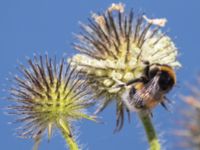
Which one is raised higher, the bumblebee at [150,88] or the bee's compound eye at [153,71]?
the bee's compound eye at [153,71]

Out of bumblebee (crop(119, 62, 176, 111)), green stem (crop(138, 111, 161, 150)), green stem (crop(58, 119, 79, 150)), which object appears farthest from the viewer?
green stem (crop(58, 119, 79, 150))

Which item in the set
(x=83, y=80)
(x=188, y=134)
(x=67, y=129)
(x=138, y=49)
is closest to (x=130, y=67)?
(x=138, y=49)

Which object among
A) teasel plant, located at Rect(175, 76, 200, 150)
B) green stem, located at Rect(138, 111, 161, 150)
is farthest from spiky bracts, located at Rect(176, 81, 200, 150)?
green stem, located at Rect(138, 111, 161, 150)

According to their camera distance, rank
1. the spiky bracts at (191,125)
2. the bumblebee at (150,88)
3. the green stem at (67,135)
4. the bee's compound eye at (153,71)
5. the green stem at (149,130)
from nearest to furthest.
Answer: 1. the spiky bracts at (191,125)
2. the green stem at (149,130)
3. the bumblebee at (150,88)
4. the bee's compound eye at (153,71)
5. the green stem at (67,135)

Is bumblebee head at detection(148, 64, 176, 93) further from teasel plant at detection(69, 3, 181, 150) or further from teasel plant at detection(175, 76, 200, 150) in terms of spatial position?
teasel plant at detection(175, 76, 200, 150)

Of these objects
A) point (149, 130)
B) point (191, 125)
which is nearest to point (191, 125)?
point (191, 125)

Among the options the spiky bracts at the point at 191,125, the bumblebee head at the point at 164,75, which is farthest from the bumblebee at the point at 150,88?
the spiky bracts at the point at 191,125

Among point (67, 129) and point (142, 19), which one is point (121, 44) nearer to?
point (142, 19)

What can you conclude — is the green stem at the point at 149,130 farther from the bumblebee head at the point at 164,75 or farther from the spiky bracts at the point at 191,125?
the spiky bracts at the point at 191,125
